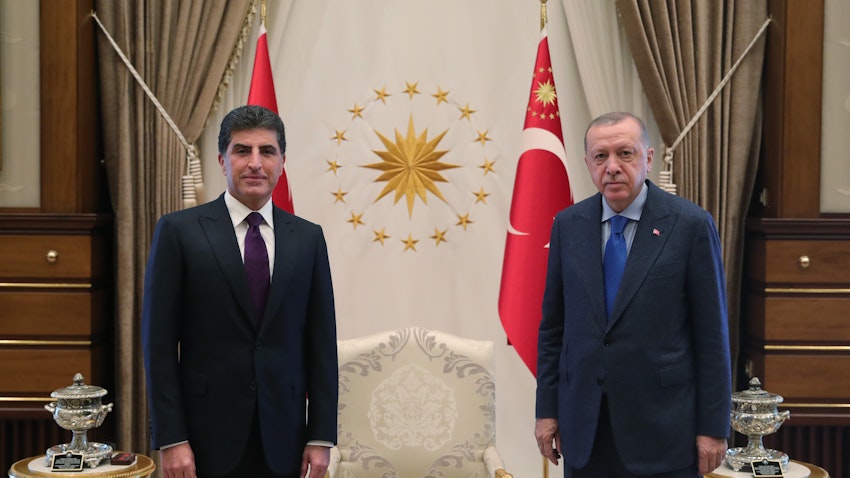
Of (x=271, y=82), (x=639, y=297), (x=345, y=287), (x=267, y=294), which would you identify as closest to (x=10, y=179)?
(x=271, y=82)

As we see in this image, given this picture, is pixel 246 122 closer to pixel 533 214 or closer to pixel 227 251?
pixel 227 251

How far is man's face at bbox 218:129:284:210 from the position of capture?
223 centimetres

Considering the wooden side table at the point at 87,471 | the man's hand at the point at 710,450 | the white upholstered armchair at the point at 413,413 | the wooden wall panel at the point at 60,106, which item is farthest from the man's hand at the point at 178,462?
the wooden wall panel at the point at 60,106

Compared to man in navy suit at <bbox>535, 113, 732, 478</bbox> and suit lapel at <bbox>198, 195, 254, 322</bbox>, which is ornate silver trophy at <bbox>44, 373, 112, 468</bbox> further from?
man in navy suit at <bbox>535, 113, 732, 478</bbox>

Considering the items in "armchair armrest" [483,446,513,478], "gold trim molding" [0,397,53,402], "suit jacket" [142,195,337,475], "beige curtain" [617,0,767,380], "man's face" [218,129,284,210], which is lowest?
"armchair armrest" [483,446,513,478]

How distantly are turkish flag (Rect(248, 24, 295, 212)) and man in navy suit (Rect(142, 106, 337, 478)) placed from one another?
1.69m

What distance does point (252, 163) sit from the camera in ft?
7.27

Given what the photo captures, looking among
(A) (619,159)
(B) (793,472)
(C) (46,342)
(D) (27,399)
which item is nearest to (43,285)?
(C) (46,342)

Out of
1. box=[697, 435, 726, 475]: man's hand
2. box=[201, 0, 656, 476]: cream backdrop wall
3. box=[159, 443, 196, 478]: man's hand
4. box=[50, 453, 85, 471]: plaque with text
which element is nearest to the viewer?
box=[159, 443, 196, 478]: man's hand

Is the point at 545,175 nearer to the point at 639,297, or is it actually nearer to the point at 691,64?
the point at 691,64

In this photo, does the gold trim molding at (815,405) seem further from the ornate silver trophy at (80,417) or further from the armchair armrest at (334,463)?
the ornate silver trophy at (80,417)

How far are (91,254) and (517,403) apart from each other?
6.71 feet

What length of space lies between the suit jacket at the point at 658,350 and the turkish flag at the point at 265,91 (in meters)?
1.84

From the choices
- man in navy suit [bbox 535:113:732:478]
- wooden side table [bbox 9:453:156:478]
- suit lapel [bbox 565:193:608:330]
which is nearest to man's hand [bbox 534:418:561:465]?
man in navy suit [bbox 535:113:732:478]
